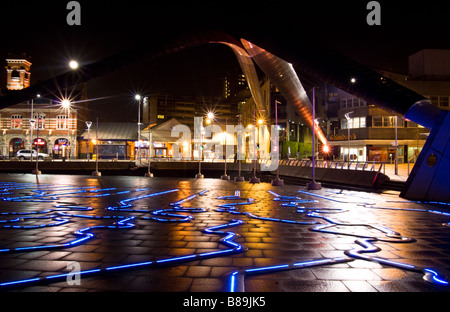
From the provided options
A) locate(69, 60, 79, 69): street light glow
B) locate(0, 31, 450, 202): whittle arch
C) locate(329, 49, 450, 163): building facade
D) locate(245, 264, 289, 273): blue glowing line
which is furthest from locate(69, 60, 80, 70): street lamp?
locate(329, 49, 450, 163): building facade

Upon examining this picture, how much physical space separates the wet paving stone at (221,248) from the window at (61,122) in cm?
6002

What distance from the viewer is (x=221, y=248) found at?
18.9 feet

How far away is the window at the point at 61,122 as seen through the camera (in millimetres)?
64625

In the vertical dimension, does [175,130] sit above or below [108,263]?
above

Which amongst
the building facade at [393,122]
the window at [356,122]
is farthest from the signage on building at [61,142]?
the window at [356,122]

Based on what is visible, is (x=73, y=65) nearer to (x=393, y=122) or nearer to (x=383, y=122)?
(x=383, y=122)

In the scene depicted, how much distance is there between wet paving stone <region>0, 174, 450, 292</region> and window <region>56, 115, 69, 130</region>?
6002 cm

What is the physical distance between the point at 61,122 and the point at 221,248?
67.8 meters

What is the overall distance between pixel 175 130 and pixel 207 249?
6047 cm

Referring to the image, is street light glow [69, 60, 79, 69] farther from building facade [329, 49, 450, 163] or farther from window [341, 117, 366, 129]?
window [341, 117, 366, 129]

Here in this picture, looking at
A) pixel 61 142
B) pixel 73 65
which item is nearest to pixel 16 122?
pixel 61 142
